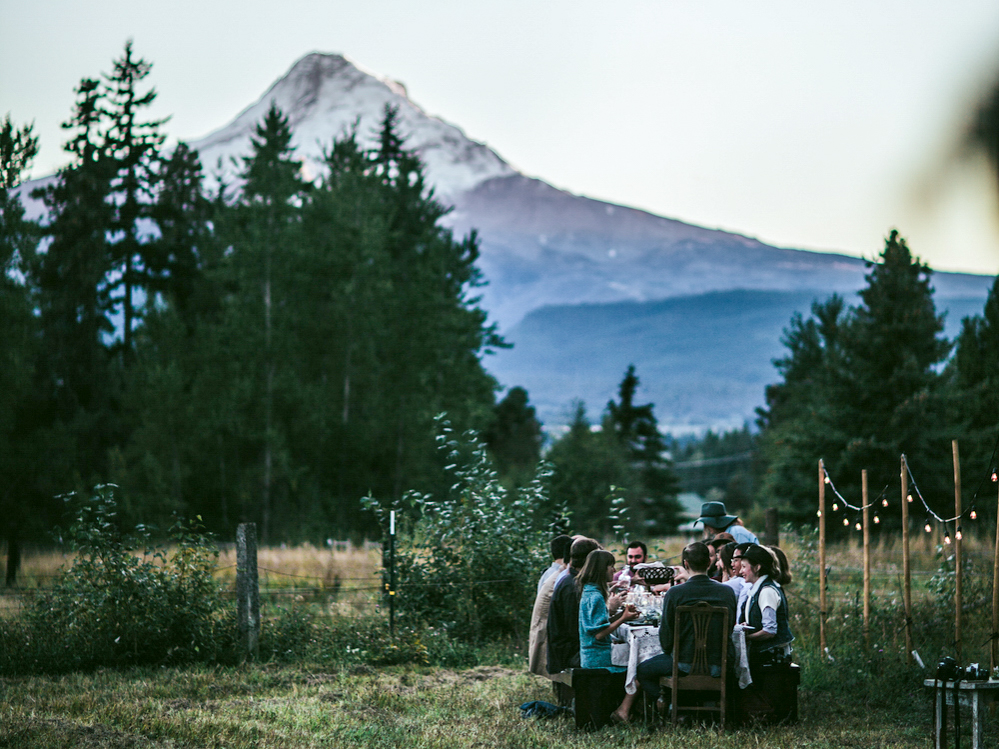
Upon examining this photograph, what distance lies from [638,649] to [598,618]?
0.46 metres

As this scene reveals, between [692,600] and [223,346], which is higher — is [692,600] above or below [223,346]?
below

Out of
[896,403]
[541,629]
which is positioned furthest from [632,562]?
[896,403]

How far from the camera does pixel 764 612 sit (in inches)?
353

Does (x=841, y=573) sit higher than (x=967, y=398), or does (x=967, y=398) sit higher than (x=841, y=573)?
(x=967, y=398)

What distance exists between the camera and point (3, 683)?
10695 mm

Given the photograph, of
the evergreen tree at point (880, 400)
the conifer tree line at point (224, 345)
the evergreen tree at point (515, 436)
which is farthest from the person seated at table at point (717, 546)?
the evergreen tree at point (515, 436)

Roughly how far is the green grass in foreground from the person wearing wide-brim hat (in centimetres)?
162

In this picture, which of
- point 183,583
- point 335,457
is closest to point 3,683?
point 183,583

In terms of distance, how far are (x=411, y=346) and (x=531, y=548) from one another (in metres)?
25.2

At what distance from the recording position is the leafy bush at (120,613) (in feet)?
38.6

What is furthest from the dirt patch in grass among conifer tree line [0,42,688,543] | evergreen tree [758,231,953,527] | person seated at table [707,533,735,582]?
evergreen tree [758,231,953,527]

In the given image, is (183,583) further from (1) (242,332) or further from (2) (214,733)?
(1) (242,332)

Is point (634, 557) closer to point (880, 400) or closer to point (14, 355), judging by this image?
point (14, 355)

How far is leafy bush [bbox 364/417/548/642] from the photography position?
13.6 meters
